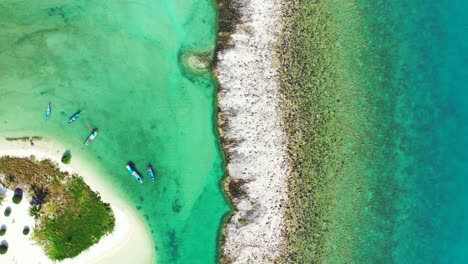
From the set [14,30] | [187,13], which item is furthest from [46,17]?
[187,13]

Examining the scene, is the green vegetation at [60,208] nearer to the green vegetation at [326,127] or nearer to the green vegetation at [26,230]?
the green vegetation at [26,230]

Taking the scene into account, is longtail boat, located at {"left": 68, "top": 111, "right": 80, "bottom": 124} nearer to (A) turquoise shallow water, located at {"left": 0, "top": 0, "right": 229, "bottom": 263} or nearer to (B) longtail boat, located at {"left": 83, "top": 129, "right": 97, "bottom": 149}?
(A) turquoise shallow water, located at {"left": 0, "top": 0, "right": 229, "bottom": 263}

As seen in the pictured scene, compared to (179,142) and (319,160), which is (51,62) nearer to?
(179,142)

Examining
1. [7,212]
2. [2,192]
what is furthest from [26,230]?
[2,192]

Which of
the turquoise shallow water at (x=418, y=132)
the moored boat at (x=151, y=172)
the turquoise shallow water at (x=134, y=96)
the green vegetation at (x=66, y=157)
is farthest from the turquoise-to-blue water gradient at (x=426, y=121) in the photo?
the green vegetation at (x=66, y=157)

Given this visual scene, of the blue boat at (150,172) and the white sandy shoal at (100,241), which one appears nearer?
the white sandy shoal at (100,241)

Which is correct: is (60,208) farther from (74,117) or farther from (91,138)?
(74,117)

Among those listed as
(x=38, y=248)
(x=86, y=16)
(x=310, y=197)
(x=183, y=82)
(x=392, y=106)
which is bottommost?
(x=310, y=197)
